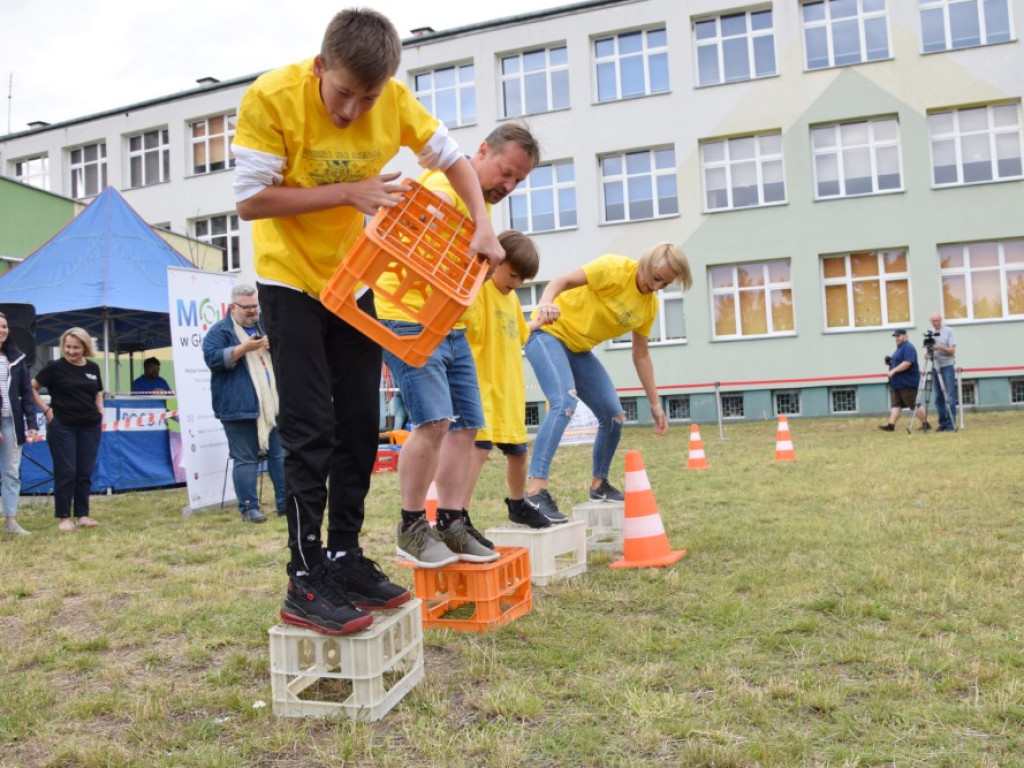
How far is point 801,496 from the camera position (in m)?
6.97

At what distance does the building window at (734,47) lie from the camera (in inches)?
866

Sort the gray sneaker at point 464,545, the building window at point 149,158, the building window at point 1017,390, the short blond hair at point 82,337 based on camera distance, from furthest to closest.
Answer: the building window at point 149,158 < the building window at point 1017,390 < the short blond hair at point 82,337 < the gray sneaker at point 464,545

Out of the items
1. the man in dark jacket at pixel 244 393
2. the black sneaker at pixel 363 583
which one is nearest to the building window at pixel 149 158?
the man in dark jacket at pixel 244 393

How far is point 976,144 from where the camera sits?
20391 mm

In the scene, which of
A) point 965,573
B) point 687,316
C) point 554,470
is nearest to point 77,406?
point 554,470

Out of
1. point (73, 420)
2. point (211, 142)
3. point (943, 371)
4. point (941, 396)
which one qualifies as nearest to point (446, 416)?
point (73, 420)

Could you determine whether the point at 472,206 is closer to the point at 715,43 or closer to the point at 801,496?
the point at 801,496

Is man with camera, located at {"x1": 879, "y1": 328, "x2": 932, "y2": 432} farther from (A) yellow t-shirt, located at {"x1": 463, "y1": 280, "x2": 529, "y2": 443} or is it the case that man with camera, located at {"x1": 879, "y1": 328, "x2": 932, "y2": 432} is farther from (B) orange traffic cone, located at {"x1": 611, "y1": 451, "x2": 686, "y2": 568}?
(A) yellow t-shirt, located at {"x1": 463, "y1": 280, "x2": 529, "y2": 443}

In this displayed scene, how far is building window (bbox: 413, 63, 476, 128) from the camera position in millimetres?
24797

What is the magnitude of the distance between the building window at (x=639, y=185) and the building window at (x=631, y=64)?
1.63 meters

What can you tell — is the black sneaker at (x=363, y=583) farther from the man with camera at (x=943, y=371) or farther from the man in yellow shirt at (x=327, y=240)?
the man with camera at (x=943, y=371)

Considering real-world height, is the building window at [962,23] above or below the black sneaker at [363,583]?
above

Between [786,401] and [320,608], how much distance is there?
2017 centimetres

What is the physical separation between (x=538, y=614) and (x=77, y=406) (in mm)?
5756
